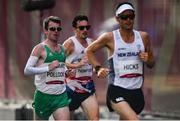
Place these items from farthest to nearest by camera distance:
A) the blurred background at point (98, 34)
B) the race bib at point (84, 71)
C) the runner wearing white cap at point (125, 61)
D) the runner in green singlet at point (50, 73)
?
1. the blurred background at point (98, 34)
2. the race bib at point (84, 71)
3. the runner in green singlet at point (50, 73)
4. the runner wearing white cap at point (125, 61)

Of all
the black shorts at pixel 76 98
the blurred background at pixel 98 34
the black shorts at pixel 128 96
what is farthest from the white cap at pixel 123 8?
the blurred background at pixel 98 34

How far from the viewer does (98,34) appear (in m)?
14.5

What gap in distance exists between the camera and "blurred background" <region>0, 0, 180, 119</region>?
13.6 meters

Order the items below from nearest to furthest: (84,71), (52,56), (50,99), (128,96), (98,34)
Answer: (128,96) → (52,56) → (50,99) → (84,71) → (98,34)

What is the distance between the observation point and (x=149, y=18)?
13875 millimetres

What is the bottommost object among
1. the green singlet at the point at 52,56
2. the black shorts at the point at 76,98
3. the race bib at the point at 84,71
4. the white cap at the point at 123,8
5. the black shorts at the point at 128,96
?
the black shorts at the point at 76,98

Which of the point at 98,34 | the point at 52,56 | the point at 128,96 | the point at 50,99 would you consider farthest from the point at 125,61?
the point at 98,34

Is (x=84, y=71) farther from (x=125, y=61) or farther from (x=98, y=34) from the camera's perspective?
(x=98, y=34)

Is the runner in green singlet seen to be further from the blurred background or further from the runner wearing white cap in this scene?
the blurred background

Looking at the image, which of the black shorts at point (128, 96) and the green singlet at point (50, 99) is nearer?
the black shorts at point (128, 96)

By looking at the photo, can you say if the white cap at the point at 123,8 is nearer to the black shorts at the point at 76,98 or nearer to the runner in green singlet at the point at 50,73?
the runner in green singlet at the point at 50,73

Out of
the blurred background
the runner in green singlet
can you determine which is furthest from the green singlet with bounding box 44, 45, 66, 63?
the blurred background

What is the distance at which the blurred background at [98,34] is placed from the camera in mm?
13562

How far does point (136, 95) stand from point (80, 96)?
1582 millimetres
